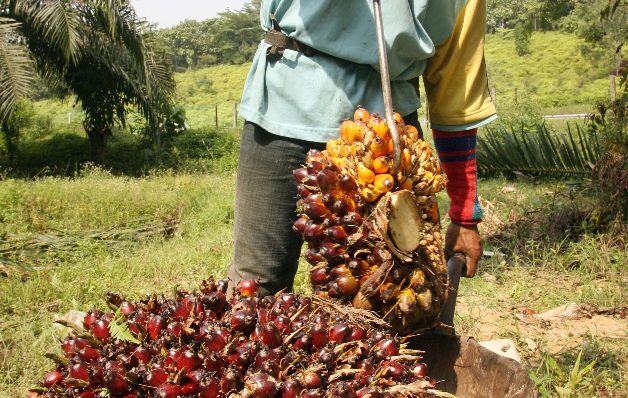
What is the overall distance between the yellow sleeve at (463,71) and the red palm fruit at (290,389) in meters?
1.30

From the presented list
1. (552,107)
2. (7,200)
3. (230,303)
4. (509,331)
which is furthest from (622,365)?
(552,107)

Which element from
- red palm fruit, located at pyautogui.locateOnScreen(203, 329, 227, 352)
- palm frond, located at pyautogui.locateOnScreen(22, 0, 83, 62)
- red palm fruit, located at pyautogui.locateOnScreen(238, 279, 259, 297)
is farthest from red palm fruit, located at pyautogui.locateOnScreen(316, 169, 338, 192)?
palm frond, located at pyautogui.locateOnScreen(22, 0, 83, 62)

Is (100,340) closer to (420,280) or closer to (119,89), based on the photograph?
(420,280)

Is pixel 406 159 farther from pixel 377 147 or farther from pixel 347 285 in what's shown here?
pixel 347 285

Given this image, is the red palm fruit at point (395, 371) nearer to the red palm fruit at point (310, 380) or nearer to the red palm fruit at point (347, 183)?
the red palm fruit at point (310, 380)

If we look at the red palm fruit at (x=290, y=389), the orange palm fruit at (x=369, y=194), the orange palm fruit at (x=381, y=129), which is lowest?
the red palm fruit at (x=290, y=389)

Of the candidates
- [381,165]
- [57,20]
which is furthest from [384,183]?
[57,20]

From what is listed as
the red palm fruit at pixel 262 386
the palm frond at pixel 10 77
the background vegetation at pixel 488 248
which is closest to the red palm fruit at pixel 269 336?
the red palm fruit at pixel 262 386

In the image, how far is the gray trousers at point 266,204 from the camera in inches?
79.6

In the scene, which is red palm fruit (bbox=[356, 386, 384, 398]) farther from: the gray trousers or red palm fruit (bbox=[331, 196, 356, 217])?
the gray trousers

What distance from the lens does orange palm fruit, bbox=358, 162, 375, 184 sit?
1.60 metres

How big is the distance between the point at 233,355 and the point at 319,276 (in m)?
0.40

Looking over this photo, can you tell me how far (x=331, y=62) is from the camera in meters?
1.95

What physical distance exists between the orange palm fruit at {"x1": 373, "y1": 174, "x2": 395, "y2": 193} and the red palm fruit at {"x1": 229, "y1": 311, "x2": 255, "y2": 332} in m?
0.45
